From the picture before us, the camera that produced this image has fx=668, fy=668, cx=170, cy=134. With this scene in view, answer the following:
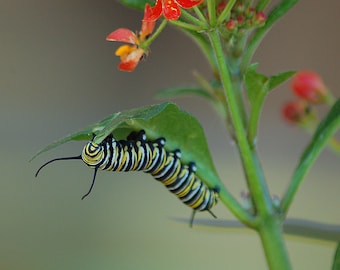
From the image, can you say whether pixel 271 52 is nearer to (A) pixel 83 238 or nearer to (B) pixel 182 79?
(B) pixel 182 79

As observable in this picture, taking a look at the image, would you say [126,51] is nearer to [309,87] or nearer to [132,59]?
[132,59]

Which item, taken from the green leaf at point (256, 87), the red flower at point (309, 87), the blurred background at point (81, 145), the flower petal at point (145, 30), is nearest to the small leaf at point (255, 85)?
the green leaf at point (256, 87)

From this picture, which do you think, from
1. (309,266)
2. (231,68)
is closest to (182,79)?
(309,266)

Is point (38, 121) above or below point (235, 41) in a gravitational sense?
above

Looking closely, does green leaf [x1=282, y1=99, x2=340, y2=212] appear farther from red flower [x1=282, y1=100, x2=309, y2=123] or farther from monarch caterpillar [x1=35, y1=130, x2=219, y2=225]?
red flower [x1=282, y1=100, x2=309, y2=123]

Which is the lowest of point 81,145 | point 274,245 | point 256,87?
point 274,245

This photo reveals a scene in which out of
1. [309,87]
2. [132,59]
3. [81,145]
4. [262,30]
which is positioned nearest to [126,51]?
[132,59]
